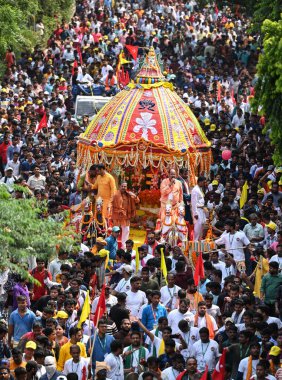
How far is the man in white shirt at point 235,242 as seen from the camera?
84.7 ft

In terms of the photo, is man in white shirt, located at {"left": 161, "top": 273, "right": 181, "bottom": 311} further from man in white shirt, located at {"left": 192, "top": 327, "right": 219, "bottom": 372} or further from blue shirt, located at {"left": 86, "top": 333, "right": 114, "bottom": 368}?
blue shirt, located at {"left": 86, "top": 333, "right": 114, "bottom": 368}

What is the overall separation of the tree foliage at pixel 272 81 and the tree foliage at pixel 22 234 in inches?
156

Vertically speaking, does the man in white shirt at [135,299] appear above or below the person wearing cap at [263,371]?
below

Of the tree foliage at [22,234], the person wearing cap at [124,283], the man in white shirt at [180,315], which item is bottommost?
the person wearing cap at [124,283]

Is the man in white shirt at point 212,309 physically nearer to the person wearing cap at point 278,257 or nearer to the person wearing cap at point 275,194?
the person wearing cap at point 278,257

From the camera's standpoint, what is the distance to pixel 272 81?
2519cm

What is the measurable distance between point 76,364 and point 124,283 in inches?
135

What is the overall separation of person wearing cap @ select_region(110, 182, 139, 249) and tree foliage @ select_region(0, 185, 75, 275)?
5334 millimetres

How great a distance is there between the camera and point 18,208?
2180 cm

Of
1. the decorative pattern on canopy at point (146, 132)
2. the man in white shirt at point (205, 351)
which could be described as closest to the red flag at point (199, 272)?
the man in white shirt at point (205, 351)

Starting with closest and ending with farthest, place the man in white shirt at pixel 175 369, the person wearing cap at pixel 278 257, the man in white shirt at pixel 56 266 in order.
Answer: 1. the man in white shirt at pixel 175 369
2. the person wearing cap at pixel 278 257
3. the man in white shirt at pixel 56 266

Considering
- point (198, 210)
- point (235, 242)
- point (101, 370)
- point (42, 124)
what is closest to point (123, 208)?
point (198, 210)

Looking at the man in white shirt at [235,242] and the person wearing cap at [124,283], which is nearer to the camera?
the person wearing cap at [124,283]

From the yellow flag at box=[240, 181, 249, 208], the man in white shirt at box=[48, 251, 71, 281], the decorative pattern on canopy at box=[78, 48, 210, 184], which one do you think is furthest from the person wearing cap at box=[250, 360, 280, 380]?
the decorative pattern on canopy at box=[78, 48, 210, 184]
